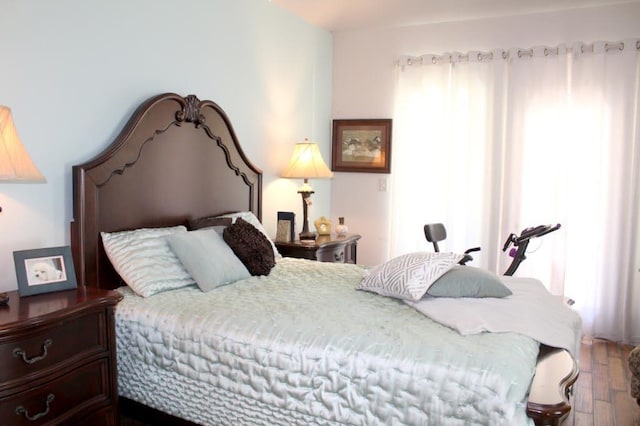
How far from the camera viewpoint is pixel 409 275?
7.50 ft

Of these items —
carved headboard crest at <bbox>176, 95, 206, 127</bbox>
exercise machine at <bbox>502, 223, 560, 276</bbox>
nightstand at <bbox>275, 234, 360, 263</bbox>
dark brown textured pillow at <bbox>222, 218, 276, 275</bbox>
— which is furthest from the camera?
nightstand at <bbox>275, 234, 360, 263</bbox>

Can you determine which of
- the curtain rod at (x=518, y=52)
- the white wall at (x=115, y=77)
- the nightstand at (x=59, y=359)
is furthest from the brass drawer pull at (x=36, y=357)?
the curtain rod at (x=518, y=52)

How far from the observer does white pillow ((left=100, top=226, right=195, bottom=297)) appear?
2357 mm

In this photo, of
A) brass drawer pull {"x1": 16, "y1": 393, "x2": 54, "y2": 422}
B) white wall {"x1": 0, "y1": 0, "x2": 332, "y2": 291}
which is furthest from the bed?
brass drawer pull {"x1": 16, "y1": 393, "x2": 54, "y2": 422}

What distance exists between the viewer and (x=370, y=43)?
4.59 meters

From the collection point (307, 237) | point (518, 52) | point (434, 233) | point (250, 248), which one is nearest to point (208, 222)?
point (250, 248)

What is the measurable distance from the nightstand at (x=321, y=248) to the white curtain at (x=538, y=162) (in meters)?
0.73

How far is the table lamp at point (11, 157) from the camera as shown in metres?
1.73

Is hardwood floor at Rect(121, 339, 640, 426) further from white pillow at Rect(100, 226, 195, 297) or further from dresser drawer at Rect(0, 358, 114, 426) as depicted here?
white pillow at Rect(100, 226, 195, 297)

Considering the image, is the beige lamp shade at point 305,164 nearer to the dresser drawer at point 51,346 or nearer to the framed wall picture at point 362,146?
the framed wall picture at point 362,146

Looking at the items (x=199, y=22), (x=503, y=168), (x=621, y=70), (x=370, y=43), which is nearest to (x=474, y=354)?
(x=199, y=22)

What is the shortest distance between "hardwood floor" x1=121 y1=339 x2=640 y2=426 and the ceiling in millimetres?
2507

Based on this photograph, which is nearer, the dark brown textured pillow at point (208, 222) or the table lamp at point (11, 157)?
the table lamp at point (11, 157)

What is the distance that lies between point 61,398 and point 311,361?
0.90m
